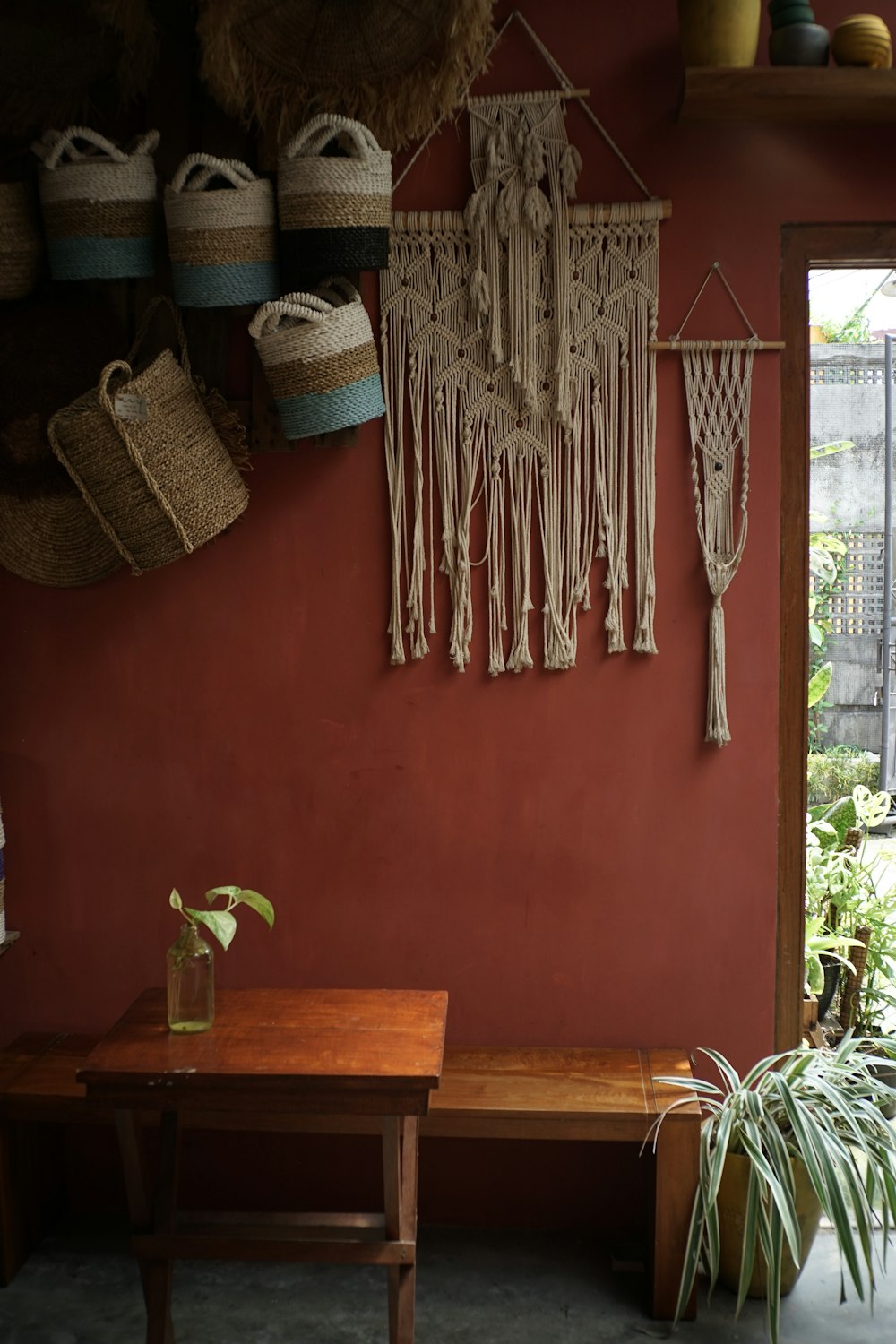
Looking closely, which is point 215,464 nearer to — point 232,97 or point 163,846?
point 232,97

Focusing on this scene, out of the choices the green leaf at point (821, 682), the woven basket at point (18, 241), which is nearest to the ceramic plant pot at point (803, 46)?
the green leaf at point (821, 682)

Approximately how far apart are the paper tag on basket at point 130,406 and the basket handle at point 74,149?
0.49 m

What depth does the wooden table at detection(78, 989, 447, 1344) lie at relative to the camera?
82.7 inches

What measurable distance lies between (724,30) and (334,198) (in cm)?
82

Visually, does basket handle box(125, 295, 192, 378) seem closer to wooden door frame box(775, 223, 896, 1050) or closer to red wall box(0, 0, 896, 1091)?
red wall box(0, 0, 896, 1091)

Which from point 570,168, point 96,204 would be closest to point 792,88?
point 570,168

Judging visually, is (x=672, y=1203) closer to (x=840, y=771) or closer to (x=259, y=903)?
(x=259, y=903)

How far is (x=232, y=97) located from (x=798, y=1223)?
253 cm

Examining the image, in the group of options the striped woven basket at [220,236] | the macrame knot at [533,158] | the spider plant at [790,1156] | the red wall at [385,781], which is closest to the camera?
the spider plant at [790,1156]

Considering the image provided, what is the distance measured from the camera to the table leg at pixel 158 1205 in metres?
2.27

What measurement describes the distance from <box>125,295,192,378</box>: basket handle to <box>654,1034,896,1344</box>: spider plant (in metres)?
1.83

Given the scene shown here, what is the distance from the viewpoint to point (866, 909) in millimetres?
3355

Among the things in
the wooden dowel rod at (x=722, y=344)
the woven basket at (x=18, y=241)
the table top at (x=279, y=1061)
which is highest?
the woven basket at (x=18, y=241)

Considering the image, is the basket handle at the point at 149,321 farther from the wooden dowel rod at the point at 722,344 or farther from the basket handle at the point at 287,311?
the wooden dowel rod at the point at 722,344
